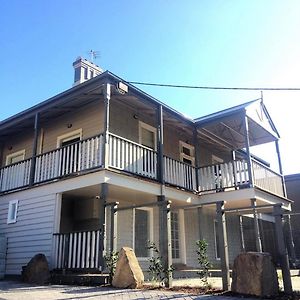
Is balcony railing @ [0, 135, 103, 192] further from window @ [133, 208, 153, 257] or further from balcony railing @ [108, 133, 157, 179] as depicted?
window @ [133, 208, 153, 257]

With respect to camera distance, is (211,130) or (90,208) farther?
(211,130)

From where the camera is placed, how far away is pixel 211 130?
15.4 meters

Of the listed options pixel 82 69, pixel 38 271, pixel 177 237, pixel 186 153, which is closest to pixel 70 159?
pixel 38 271

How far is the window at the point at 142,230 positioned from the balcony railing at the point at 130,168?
167 cm

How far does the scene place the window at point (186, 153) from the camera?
50.5 feet

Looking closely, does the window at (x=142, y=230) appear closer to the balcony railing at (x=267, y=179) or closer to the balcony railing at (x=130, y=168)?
the balcony railing at (x=130, y=168)

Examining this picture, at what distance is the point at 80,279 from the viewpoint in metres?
8.79

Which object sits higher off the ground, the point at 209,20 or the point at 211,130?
the point at 209,20

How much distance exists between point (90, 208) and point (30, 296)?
5410 millimetres

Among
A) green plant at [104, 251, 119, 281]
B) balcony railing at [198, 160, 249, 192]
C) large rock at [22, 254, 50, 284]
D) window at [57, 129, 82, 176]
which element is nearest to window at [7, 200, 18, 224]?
window at [57, 129, 82, 176]

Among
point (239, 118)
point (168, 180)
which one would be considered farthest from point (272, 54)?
point (168, 180)

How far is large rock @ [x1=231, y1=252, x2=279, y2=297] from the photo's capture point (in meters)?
5.98

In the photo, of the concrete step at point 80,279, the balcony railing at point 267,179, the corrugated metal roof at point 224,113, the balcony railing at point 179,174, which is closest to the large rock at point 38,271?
the concrete step at point 80,279

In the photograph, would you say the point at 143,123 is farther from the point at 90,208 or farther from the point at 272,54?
the point at 272,54
